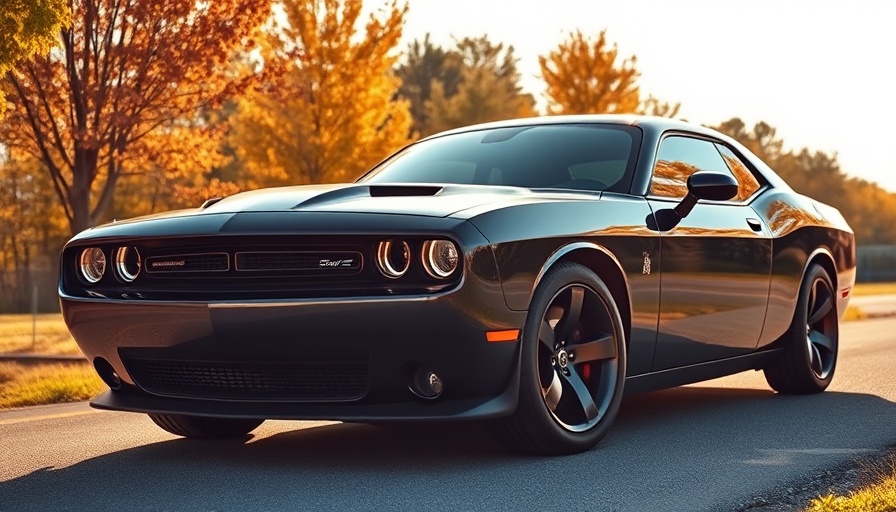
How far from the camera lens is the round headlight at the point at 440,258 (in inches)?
170

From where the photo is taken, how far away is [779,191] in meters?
7.07

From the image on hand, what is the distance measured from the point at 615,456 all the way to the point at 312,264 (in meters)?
1.42

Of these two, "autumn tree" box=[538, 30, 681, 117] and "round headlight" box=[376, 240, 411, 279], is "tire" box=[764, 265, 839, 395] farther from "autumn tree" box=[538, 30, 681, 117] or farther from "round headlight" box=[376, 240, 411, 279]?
"autumn tree" box=[538, 30, 681, 117]

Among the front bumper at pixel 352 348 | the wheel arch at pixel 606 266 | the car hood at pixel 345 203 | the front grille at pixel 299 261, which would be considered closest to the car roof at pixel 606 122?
the car hood at pixel 345 203

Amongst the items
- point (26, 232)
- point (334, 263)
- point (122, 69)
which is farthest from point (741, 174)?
point (26, 232)

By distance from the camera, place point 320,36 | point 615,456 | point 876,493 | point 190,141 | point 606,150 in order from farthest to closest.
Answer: point 320,36 → point 190,141 → point 606,150 → point 615,456 → point 876,493

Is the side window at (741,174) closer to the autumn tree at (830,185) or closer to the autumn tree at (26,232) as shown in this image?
the autumn tree at (26,232)

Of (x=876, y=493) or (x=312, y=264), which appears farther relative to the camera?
(x=312, y=264)

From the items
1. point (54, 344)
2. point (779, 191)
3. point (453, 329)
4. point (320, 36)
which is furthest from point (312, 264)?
point (320, 36)

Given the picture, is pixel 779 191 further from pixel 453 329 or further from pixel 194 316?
pixel 194 316

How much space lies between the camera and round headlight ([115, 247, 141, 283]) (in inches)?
189

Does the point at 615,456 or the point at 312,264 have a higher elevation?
the point at 312,264

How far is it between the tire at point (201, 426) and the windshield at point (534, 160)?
135cm

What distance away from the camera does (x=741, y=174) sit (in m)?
6.90
